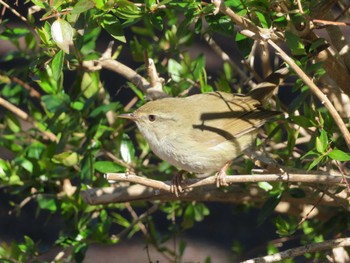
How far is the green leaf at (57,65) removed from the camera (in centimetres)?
246

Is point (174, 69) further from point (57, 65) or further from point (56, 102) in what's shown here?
point (57, 65)

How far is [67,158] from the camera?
328cm

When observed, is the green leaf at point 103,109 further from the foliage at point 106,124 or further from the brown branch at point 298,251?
the brown branch at point 298,251

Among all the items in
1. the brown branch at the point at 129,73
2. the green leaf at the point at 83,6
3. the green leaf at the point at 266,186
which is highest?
the green leaf at the point at 83,6

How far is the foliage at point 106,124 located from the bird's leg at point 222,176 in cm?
7

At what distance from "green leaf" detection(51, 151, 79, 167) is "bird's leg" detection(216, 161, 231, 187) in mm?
649

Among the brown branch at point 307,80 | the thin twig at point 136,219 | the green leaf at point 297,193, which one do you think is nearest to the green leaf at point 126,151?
the thin twig at point 136,219

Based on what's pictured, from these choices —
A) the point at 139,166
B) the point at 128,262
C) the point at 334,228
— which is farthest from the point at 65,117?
the point at 128,262

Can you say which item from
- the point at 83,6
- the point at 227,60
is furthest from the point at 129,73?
the point at 83,6

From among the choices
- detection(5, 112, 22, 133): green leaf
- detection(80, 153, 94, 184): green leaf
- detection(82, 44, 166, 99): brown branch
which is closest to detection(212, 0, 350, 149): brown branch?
detection(82, 44, 166, 99): brown branch

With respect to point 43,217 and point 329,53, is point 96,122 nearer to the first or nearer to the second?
point 329,53

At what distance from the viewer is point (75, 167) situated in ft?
11.2

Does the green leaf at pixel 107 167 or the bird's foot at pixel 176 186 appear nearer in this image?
the bird's foot at pixel 176 186

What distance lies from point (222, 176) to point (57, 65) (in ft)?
2.72
